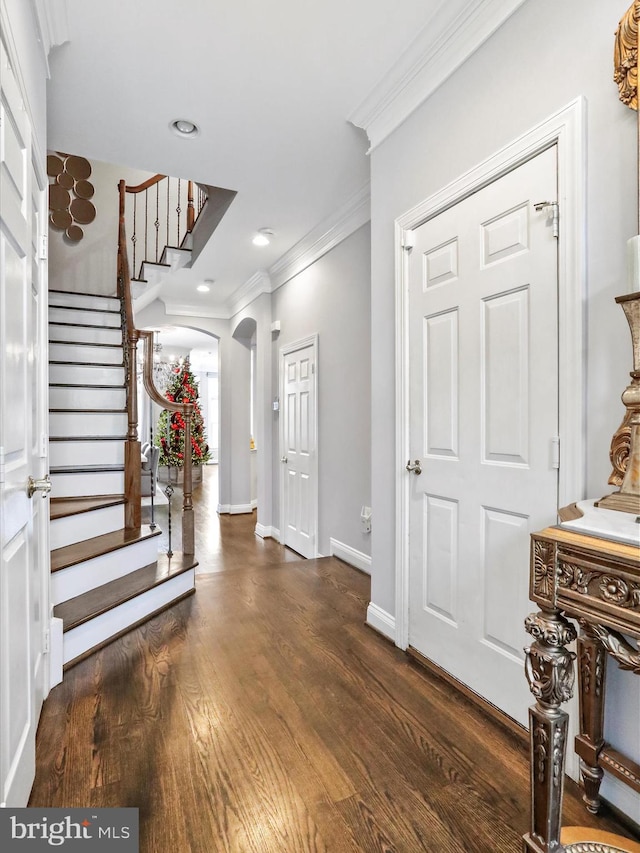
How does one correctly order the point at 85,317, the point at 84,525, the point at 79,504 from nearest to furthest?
the point at 84,525 → the point at 79,504 → the point at 85,317

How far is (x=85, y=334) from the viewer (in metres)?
4.04

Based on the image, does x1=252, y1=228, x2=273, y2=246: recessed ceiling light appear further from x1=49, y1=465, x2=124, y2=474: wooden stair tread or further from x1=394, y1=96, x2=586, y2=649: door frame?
x1=394, y1=96, x2=586, y2=649: door frame

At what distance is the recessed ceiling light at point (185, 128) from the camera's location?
2545mm

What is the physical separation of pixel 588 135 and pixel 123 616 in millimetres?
2824

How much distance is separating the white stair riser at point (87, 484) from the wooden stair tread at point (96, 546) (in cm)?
33

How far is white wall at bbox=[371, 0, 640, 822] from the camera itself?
1.31 m

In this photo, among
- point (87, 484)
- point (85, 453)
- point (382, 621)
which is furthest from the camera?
point (85, 453)

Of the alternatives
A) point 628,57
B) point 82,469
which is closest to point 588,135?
point 628,57

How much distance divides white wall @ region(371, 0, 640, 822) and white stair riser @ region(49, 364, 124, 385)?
2.64 m

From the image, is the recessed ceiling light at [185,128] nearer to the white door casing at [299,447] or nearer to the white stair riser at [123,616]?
the white door casing at [299,447]

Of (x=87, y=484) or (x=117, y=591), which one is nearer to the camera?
(x=117, y=591)

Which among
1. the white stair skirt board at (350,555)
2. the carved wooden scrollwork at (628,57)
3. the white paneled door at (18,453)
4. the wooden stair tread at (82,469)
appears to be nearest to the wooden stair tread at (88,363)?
the wooden stair tread at (82,469)

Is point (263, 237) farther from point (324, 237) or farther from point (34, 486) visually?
point (34, 486)

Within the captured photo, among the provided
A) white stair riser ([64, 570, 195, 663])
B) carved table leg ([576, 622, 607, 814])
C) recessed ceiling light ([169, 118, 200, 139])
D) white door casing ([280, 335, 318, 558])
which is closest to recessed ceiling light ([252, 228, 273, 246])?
white door casing ([280, 335, 318, 558])
